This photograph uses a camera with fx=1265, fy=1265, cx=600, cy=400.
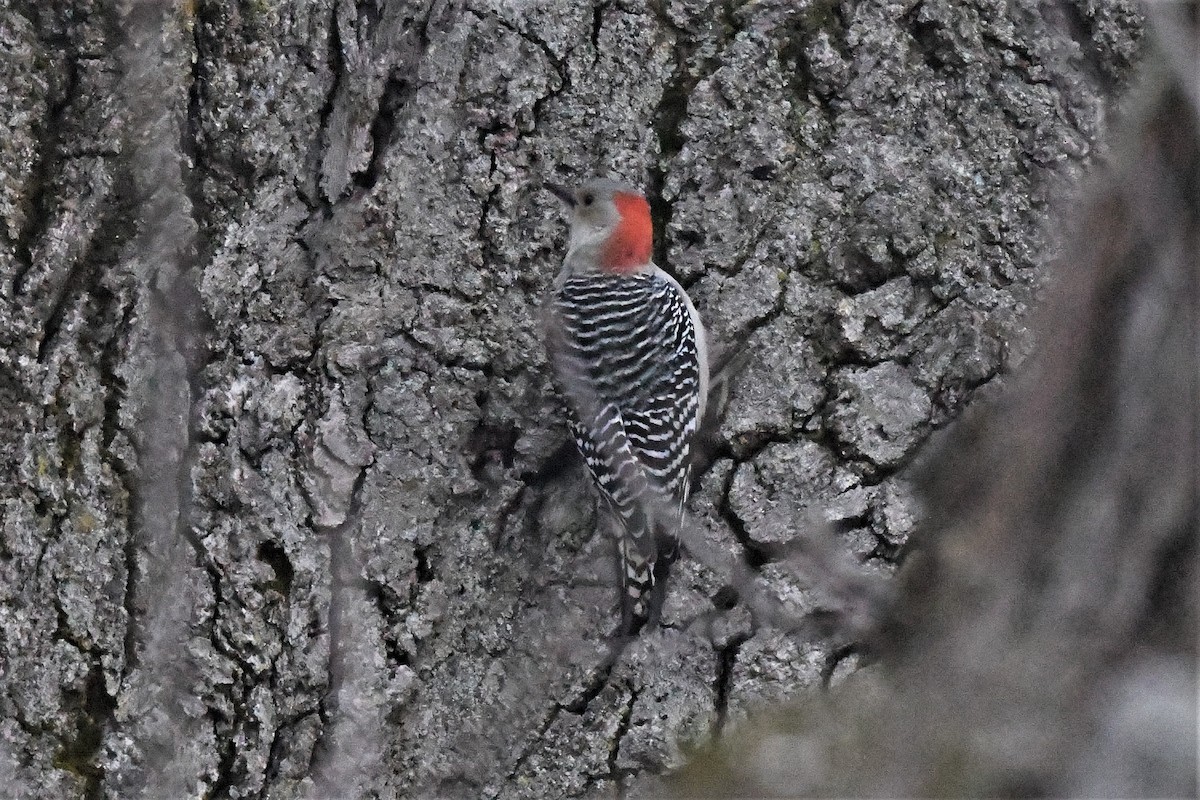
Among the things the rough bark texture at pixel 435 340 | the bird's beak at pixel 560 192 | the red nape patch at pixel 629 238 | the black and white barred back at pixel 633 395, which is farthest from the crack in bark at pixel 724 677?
the bird's beak at pixel 560 192

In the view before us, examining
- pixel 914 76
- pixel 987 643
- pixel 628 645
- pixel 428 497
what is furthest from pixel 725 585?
pixel 987 643

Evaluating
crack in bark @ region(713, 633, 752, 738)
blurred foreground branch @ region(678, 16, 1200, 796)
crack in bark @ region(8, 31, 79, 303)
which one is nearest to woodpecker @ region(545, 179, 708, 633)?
crack in bark @ region(713, 633, 752, 738)

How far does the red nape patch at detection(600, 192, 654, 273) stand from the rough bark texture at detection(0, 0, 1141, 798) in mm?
88

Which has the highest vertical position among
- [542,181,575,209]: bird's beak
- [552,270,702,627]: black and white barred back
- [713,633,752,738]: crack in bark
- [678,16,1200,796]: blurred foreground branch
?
[542,181,575,209]: bird's beak

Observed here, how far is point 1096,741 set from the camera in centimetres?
142

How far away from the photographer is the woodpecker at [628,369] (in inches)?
158

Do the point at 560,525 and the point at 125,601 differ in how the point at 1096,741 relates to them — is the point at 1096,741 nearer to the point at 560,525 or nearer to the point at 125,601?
the point at 560,525

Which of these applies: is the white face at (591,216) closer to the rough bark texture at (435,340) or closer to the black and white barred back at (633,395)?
the rough bark texture at (435,340)

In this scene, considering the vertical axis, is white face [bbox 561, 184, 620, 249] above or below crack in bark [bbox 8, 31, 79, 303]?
below

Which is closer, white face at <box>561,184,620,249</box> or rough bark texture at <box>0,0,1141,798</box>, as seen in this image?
rough bark texture at <box>0,0,1141,798</box>

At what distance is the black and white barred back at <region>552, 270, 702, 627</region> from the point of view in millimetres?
3992

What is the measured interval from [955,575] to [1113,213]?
435 millimetres

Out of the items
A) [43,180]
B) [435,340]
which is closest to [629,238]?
[435,340]

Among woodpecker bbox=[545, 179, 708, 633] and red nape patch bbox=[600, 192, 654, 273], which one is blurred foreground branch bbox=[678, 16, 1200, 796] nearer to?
woodpecker bbox=[545, 179, 708, 633]
